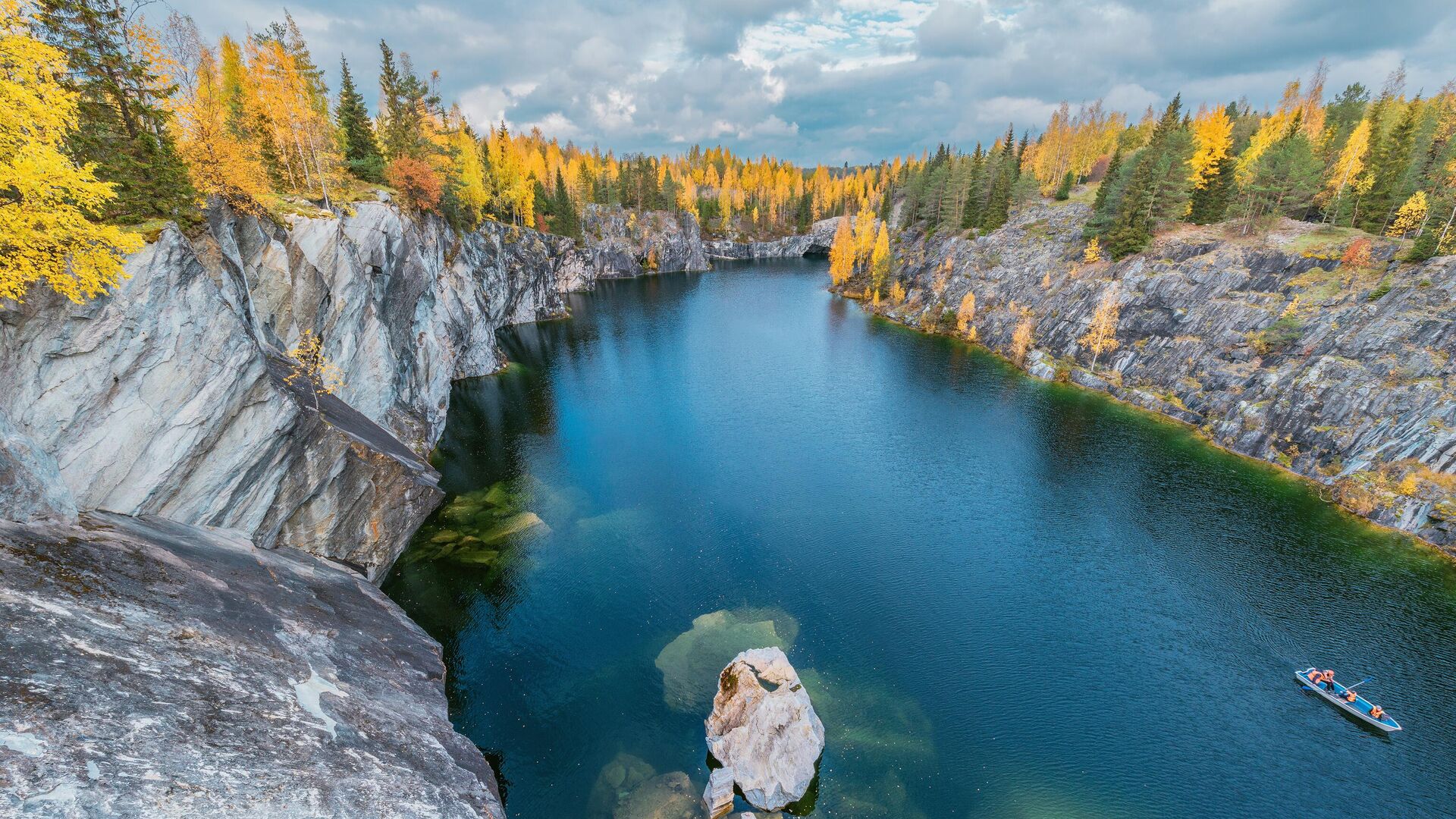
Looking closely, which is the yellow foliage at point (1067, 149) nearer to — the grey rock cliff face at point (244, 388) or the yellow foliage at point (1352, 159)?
the yellow foliage at point (1352, 159)

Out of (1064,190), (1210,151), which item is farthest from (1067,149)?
(1210,151)

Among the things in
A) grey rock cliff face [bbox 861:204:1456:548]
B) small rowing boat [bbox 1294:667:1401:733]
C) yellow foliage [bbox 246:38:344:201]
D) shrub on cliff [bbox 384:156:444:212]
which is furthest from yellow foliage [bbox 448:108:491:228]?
small rowing boat [bbox 1294:667:1401:733]

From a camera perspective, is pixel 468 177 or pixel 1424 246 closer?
pixel 1424 246

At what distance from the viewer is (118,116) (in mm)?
23859

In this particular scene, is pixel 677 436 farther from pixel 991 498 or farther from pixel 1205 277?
pixel 1205 277

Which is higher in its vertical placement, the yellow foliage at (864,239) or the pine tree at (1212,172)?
the pine tree at (1212,172)

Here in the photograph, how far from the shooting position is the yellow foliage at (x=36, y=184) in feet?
47.5

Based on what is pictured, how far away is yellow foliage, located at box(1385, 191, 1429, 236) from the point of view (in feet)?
178

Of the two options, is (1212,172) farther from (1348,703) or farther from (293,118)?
(293,118)

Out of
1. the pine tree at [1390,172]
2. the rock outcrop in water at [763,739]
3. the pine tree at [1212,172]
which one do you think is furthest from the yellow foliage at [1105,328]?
the rock outcrop in water at [763,739]

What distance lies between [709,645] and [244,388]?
25.5 metres

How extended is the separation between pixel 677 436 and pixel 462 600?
26003mm

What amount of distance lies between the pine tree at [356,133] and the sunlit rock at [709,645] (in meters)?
51.1

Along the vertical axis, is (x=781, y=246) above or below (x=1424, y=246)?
below
